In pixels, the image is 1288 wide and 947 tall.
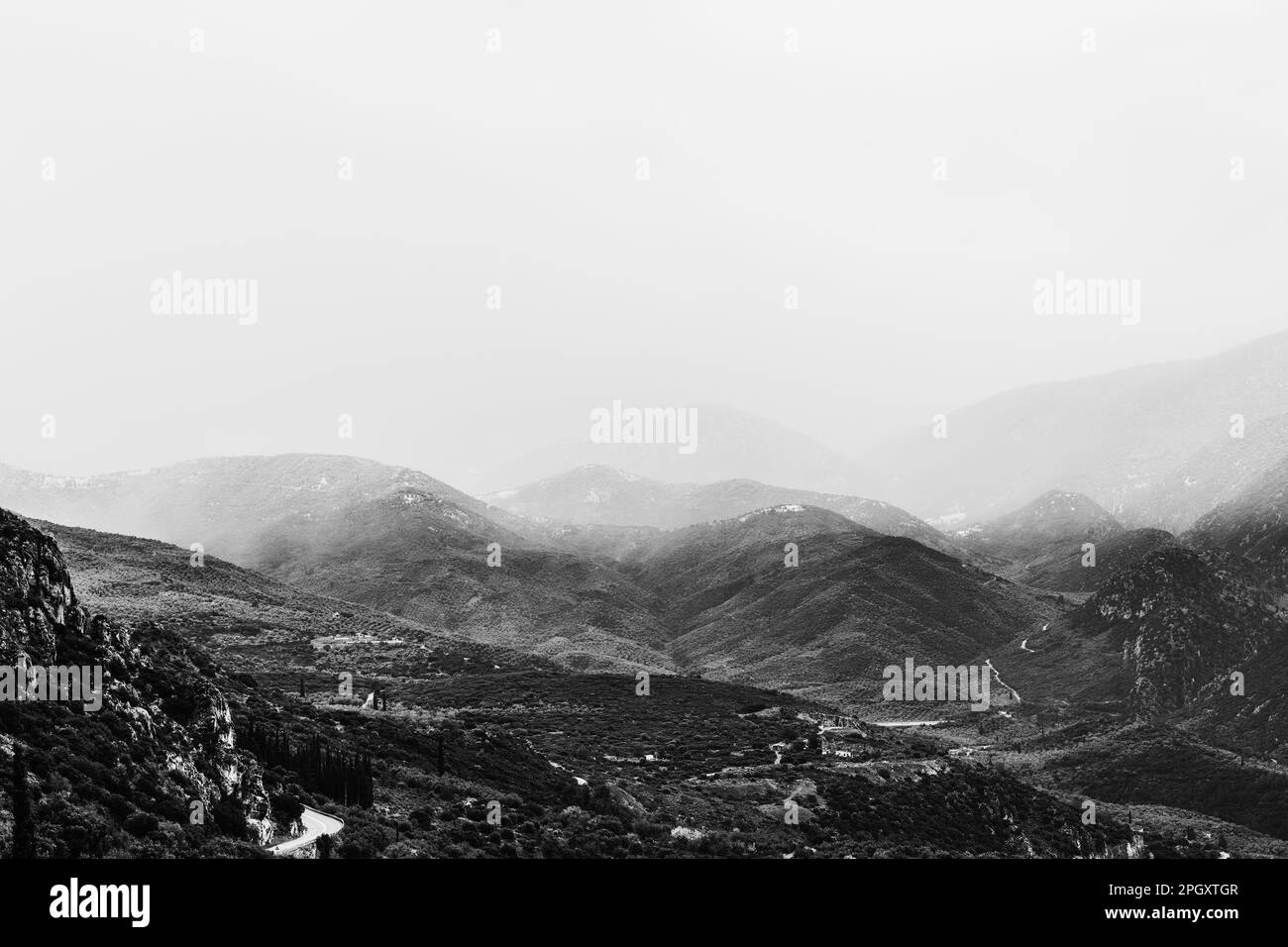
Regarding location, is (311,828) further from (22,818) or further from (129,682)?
(22,818)

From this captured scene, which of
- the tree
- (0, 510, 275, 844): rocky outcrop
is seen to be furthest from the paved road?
the tree

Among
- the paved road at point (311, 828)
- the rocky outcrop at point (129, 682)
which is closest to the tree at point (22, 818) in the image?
the rocky outcrop at point (129, 682)

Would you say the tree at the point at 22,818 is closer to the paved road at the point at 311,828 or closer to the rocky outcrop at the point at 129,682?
the rocky outcrop at the point at 129,682

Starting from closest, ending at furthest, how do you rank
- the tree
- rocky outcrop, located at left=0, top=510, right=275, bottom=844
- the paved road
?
the tree < the paved road < rocky outcrop, located at left=0, top=510, right=275, bottom=844

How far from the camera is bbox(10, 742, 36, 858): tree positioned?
1459 inches

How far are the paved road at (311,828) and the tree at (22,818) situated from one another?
31.2 feet

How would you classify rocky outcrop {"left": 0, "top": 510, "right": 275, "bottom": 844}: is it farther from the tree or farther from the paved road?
the tree

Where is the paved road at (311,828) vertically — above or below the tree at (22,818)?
below

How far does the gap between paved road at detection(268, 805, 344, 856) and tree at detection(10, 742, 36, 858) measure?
375 inches

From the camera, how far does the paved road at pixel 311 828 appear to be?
47.5 m

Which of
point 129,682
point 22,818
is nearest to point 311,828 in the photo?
point 129,682
